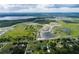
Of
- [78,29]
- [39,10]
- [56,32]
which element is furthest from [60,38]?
[39,10]

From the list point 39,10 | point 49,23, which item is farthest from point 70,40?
point 39,10

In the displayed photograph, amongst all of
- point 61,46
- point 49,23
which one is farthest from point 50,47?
point 49,23

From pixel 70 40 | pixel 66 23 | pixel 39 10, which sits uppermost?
pixel 39 10

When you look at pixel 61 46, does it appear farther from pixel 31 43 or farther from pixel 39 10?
pixel 39 10
